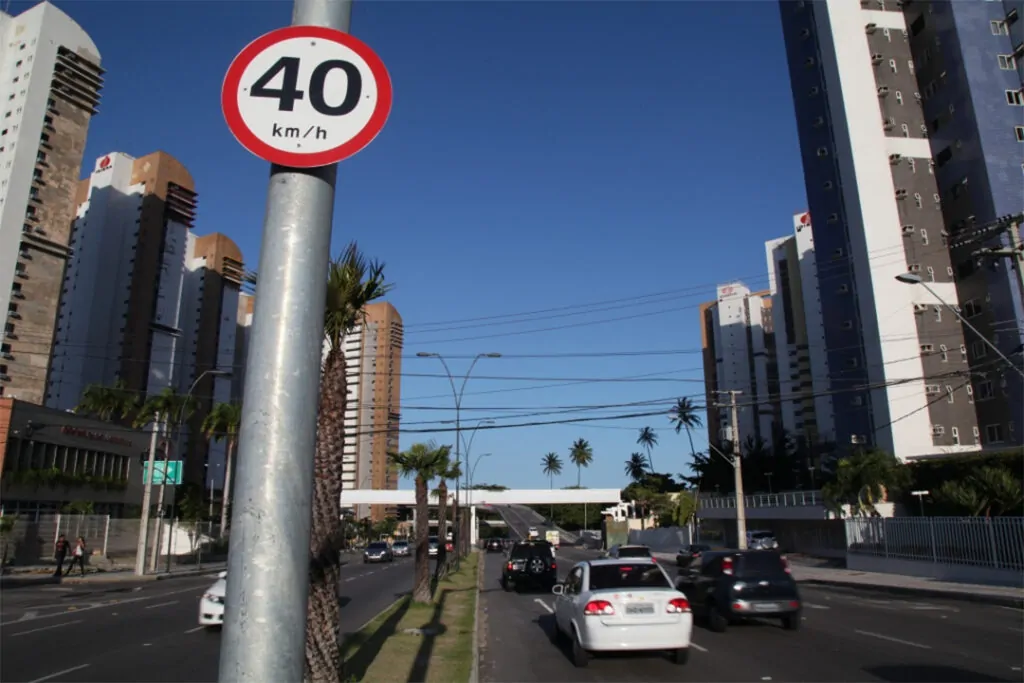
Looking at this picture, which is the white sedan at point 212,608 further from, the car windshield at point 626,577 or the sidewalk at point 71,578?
the sidewalk at point 71,578

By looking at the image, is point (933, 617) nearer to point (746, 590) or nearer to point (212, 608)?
point (746, 590)

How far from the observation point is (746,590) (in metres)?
15.4

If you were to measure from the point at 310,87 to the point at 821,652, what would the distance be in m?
12.6

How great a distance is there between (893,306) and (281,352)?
55.8 metres

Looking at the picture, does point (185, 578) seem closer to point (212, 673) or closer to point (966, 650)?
point (212, 673)

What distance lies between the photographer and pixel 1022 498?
31.1 metres

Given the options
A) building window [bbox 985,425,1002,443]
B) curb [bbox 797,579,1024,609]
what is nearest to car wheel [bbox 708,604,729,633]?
curb [bbox 797,579,1024,609]

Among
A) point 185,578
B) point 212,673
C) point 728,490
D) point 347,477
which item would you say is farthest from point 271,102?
point 347,477

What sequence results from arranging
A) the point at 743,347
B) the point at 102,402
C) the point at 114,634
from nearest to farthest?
the point at 114,634 → the point at 102,402 → the point at 743,347

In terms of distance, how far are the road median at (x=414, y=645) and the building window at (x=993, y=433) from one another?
4196 cm

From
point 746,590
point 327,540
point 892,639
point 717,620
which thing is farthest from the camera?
point 717,620

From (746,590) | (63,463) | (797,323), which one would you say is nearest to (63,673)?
(746,590)

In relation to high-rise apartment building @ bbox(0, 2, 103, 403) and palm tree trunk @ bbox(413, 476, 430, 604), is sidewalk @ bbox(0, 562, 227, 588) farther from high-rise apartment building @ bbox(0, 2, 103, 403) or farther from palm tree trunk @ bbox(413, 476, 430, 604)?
high-rise apartment building @ bbox(0, 2, 103, 403)

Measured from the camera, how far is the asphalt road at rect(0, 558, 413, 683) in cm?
1136
